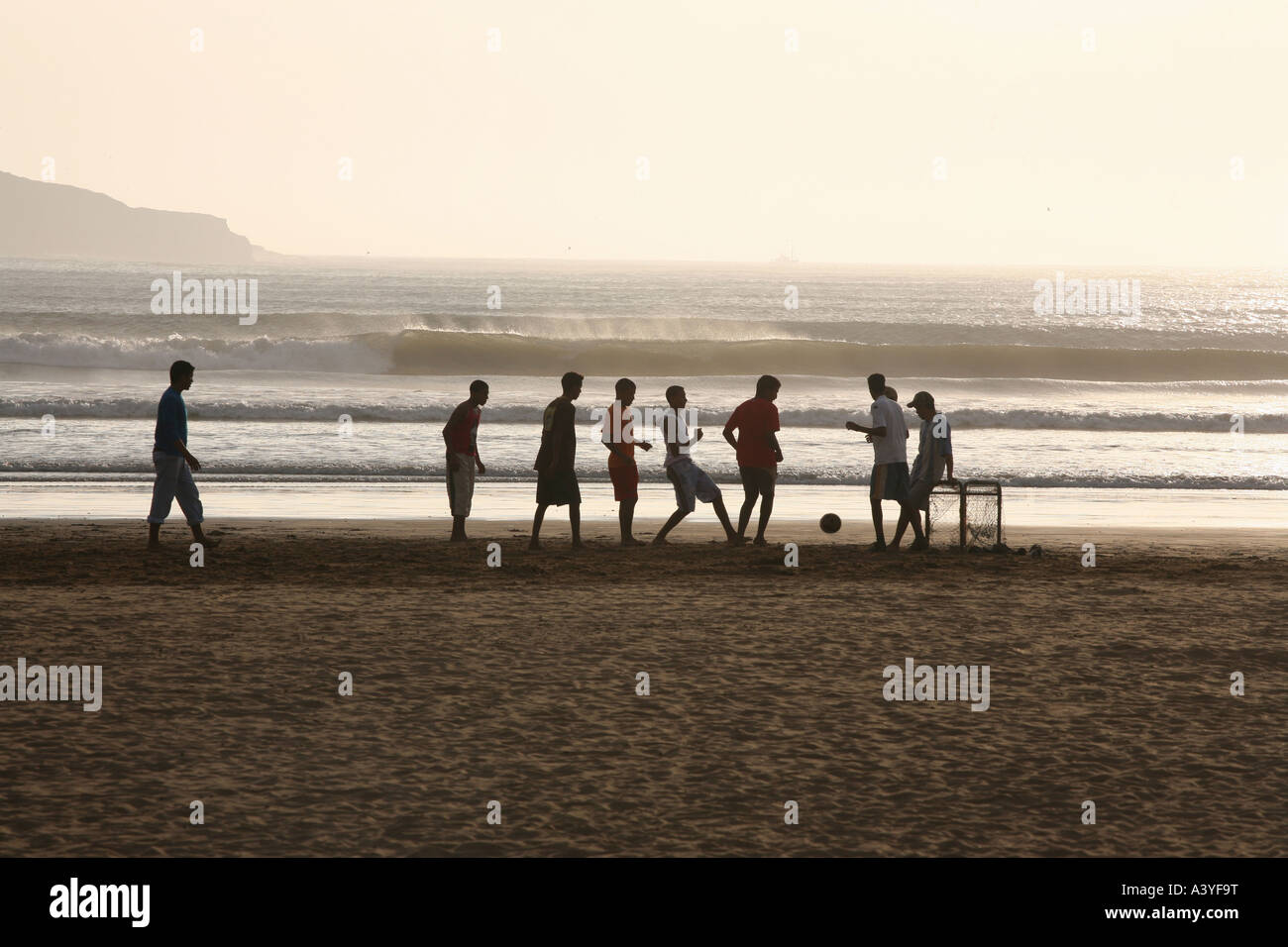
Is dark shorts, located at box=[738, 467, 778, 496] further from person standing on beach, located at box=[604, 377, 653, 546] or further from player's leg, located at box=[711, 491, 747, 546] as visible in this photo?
person standing on beach, located at box=[604, 377, 653, 546]

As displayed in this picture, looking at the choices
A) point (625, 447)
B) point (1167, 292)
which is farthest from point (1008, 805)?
point (1167, 292)

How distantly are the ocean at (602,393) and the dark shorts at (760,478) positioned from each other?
11.1 ft

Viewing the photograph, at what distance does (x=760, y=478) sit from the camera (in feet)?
41.0

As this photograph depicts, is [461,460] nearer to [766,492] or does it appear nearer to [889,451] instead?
[766,492]

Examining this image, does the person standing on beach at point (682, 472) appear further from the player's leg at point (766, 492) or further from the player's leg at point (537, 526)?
the player's leg at point (537, 526)

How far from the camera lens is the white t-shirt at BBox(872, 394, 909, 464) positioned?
39.0 feet

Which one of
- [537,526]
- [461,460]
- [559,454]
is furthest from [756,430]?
[461,460]

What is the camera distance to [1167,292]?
11244 cm

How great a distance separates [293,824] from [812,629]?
4482mm

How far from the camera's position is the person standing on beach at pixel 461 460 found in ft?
41.0

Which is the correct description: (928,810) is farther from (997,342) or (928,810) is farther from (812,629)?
(997,342)

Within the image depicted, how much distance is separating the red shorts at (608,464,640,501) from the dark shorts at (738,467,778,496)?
1.00 meters

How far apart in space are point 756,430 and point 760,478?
0.46 m

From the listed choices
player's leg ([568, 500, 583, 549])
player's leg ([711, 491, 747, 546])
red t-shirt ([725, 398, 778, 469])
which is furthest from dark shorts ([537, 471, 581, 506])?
red t-shirt ([725, 398, 778, 469])
